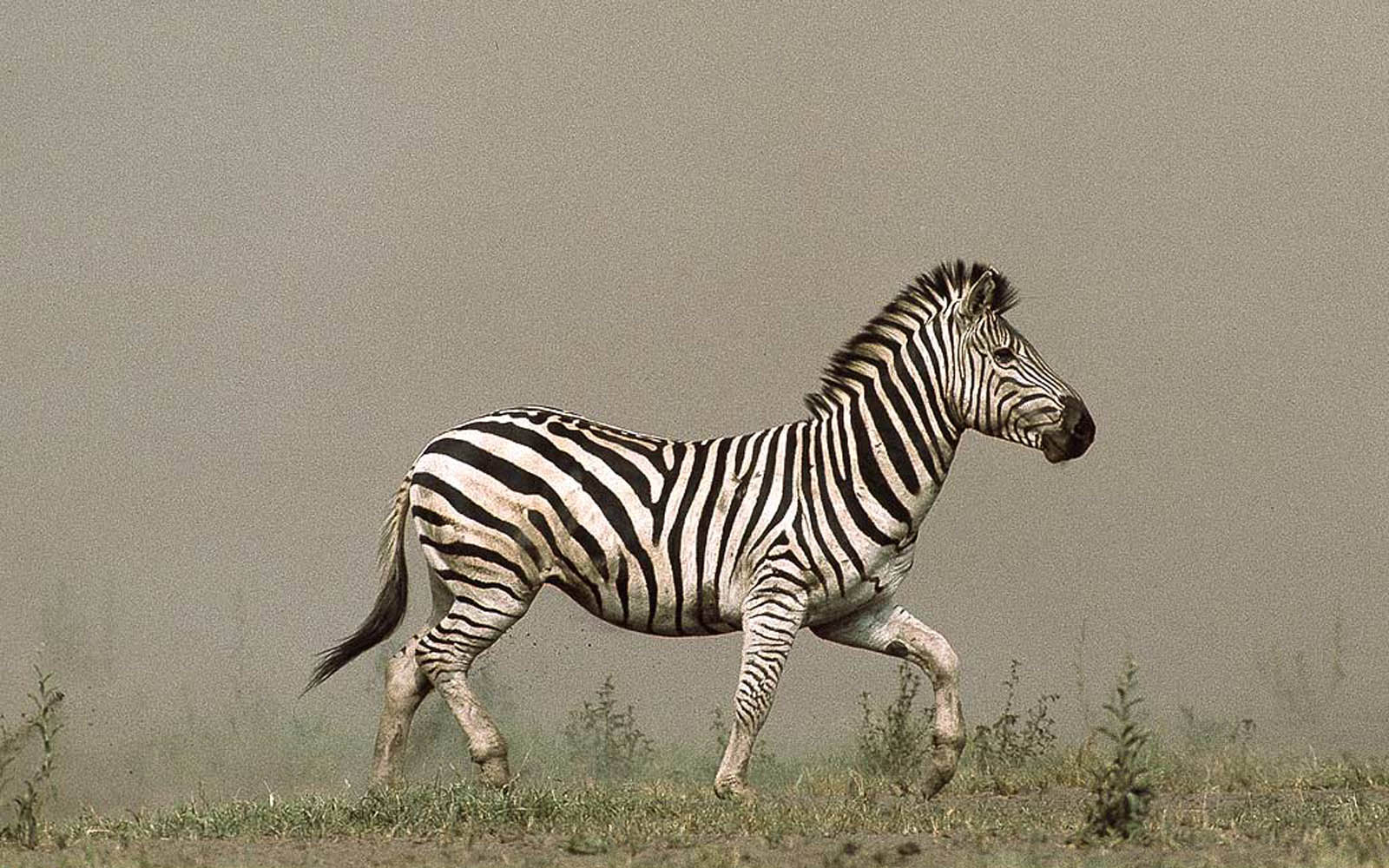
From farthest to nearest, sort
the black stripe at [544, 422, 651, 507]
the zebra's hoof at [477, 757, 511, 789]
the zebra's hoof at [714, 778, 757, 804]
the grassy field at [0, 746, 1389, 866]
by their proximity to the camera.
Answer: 1. the black stripe at [544, 422, 651, 507]
2. the zebra's hoof at [477, 757, 511, 789]
3. the zebra's hoof at [714, 778, 757, 804]
4. the grassy field at [0, 746, 1389, 866]

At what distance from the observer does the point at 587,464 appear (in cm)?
990

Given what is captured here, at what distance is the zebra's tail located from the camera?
10203 millimetres

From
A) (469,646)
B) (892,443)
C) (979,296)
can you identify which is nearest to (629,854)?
(469,646)

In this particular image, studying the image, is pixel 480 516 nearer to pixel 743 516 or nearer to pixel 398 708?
pixel 398 708

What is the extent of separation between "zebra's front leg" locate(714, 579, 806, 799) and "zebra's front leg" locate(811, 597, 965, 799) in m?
0.62

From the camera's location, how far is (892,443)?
9789 mm

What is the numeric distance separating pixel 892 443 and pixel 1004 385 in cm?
77

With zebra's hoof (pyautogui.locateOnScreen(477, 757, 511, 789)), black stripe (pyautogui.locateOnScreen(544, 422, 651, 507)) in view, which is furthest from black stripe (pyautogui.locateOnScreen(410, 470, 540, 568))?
zebra's hoof (pyautogui.locateOnScreen(477, 757, 511, 789))

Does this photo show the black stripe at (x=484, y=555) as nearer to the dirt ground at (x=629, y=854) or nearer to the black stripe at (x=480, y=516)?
the black stripe at (x=480, y=516)

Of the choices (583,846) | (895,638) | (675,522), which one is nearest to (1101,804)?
(583,846)

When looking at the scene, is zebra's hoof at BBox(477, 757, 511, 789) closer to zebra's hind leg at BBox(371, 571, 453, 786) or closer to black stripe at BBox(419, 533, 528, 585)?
zebra's hind leg at BBox(371, 571, 453, 786)

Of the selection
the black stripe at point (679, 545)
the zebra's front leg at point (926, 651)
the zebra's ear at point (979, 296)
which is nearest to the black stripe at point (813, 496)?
the zebra's front leg at point (926, 651)

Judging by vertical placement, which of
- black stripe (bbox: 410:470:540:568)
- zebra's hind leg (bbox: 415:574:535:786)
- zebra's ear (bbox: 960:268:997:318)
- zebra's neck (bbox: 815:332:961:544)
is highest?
zebra's ear (bbox: 960:268:997:318)

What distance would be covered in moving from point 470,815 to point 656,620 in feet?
7.38
